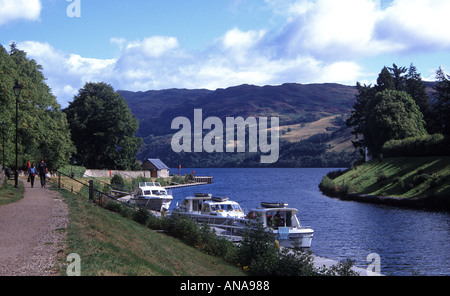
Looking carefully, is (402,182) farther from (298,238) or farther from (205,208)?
(298,238)

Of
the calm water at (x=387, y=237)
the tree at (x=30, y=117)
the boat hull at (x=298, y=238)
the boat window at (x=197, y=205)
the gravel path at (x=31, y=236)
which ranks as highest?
the tree at (x=30, y=117)

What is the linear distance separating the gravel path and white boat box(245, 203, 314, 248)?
14.2 metres

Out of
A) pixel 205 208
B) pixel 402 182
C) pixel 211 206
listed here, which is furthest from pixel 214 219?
pixel 402 182

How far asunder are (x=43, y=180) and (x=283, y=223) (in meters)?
20.6

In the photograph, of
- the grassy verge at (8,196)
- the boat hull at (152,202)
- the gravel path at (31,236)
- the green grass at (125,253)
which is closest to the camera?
the gravel path at (31,236)

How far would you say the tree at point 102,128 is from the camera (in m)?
93.6

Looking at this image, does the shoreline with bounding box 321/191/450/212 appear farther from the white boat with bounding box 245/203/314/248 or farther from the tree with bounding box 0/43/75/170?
the tree with bounding box 0/43/75/170

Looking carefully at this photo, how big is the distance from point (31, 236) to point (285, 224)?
72.9ft

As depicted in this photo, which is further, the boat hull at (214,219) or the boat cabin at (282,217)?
the boat hull at (214,219)

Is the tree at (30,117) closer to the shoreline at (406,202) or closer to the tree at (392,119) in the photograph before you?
the shoreline at (406,202)

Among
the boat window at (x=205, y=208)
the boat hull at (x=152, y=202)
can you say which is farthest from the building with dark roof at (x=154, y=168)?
the boat window at (x=205, y=208)

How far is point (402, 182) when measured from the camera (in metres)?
64.2

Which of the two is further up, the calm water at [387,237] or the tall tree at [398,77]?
the tall tree at [398,77]
